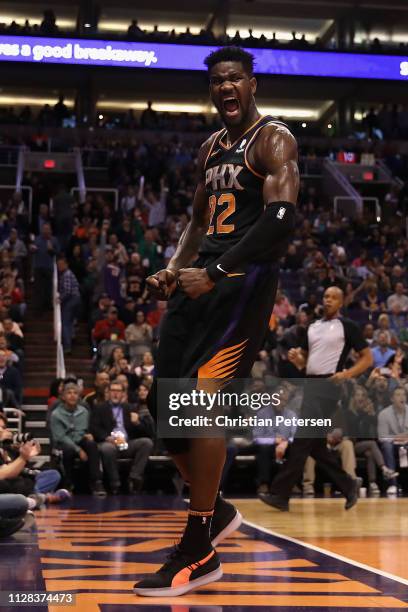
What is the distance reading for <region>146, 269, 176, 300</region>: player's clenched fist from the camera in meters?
4.04

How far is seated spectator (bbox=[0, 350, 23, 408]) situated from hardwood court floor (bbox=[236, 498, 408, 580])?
3.50 meters

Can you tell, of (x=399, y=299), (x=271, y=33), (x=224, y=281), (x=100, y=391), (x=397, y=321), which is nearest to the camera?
(x=224, y=281)

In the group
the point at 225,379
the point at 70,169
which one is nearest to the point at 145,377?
the point at 225,379

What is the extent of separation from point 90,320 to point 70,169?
10500 mm

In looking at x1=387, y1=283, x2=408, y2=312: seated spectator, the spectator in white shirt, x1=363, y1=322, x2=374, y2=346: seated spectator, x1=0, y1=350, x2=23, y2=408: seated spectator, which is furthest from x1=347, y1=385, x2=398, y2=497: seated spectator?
the spectator in white shirt

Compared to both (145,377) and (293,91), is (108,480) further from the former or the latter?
(293,91)

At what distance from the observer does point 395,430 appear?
1174cm

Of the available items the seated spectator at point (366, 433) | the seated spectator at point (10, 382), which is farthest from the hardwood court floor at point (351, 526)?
the seated spectator at point (10, 382)

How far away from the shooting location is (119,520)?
7395mm

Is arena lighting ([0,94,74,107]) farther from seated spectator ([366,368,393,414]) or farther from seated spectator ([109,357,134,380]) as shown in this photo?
seated spectator ([366,368,393,414])

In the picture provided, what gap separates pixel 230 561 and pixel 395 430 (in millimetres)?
7118

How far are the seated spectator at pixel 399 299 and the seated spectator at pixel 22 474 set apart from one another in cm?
832

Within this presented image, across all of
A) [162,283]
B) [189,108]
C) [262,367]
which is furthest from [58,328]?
[189,108]

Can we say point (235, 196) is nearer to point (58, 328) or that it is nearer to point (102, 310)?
point (58, 328)
